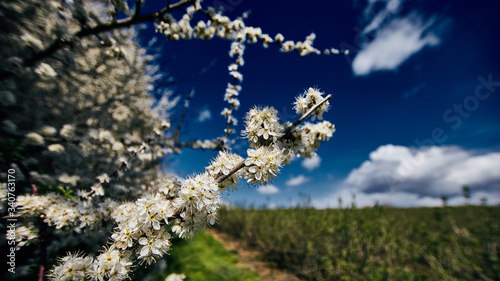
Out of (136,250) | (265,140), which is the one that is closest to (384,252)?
(265,140)

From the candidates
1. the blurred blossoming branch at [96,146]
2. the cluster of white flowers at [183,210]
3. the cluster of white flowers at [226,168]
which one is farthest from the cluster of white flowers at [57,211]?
the cluster of white flowers at [226,168]

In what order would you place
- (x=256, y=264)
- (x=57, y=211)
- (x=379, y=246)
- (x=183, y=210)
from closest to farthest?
(x=183, y=210) < (x=57, y=211) < (x=379, y=246) < (x=256, y=264)

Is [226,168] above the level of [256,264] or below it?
above

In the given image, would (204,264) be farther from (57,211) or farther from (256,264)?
(57,211)

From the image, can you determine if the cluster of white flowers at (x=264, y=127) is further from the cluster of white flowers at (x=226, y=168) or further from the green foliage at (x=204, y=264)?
the green foliage at (x=204, y=264)

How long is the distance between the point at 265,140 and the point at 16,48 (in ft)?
9.04

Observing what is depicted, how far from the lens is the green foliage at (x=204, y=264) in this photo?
441cm

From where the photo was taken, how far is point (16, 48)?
2.08m

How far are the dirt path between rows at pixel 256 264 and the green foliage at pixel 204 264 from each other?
0.25 metres

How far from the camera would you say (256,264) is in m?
5.48

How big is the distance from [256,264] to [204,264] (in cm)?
143

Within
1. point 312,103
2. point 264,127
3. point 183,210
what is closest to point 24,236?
point 183,210

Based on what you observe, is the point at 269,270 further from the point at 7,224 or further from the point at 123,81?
the point at 123,81

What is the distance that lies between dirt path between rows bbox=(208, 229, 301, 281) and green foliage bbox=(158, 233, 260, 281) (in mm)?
251
